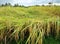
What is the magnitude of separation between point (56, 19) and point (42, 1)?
1.39 meters

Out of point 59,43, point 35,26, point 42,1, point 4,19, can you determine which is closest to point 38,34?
point 35,26

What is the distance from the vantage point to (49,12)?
243 centimetres

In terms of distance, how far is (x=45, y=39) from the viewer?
2021 millimetres

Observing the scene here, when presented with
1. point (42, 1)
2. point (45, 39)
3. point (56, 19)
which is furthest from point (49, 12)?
point (42, 1)

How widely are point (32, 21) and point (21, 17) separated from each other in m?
0.23

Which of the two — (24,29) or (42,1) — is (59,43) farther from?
(42,1)

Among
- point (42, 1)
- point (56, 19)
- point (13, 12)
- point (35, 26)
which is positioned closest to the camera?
point (35, 26)

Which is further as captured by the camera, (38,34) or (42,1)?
(42,1)

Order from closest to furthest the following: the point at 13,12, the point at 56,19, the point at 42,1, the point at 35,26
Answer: the point at 35,26 → the point at 56,19 → the point at 13,12 → the point at 42,1

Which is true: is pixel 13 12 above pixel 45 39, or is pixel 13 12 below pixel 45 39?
above

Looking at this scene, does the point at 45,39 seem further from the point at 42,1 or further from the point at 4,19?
the point at 42,1

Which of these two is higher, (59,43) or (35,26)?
(35,26)

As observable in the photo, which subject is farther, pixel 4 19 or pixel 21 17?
pixel 21 17

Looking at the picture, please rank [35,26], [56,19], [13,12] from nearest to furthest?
1. [35,26]
2. [56,19]
3. [13,12]
